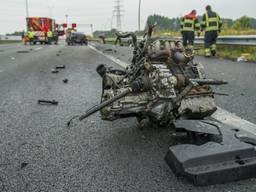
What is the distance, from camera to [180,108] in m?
2.12

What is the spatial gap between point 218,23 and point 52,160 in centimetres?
1037

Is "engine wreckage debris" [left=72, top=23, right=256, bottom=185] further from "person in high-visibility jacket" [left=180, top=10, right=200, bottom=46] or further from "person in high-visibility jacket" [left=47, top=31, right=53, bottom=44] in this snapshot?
"person in high-visibility jacket" [left=47, top=31, right=53, bottom=44]

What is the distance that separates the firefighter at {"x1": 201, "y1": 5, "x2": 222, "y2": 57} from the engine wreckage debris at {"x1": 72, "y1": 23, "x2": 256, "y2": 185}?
8.55m

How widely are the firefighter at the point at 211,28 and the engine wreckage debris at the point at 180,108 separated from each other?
8.55m

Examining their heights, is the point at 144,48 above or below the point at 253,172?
above

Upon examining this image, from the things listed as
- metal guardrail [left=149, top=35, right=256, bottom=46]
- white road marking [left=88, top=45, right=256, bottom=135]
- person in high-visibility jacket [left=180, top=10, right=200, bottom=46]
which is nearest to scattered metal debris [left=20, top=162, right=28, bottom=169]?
white road marking [left=88, top=45, right=256, bottom=135]

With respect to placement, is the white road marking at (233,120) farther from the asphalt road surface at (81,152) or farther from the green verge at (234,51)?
the green verge at (234,51)

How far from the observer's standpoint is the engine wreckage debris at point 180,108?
145 cm

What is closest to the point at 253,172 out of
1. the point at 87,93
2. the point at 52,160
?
the point at 52,160

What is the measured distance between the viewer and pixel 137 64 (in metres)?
2.39

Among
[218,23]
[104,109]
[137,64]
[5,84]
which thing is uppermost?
[218,23]

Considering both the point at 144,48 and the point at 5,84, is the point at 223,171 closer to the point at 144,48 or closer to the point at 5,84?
the point at 144,48

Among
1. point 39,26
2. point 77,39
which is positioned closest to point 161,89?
point 77,39

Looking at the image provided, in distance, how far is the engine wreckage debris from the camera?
57.0 inches
